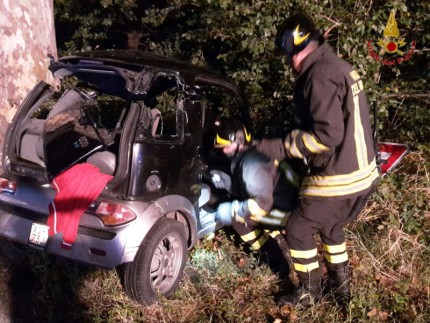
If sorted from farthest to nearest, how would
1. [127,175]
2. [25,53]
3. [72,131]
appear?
[25,53] → [72,131] → [127,175]

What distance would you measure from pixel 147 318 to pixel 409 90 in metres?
3.93

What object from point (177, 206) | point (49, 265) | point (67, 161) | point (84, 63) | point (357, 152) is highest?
point (84, 63)

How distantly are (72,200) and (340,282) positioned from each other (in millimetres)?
2157

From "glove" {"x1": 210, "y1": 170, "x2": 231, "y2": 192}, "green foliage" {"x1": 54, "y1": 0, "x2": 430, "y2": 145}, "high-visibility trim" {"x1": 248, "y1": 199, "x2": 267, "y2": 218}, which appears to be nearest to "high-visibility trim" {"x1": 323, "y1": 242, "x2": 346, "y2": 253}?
"high-visibility trim" {"x1": 248, "y1": 199, "x2": 267, "y2": 218}

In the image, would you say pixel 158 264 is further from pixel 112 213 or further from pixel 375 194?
pixel 375 194

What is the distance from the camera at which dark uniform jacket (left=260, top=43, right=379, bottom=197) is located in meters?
Answer: 3.07

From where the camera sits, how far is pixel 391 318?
3.58 metres

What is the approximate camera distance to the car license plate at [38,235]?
3593 mm

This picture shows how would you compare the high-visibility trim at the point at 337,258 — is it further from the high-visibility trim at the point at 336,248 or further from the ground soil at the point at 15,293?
the ground soil at the point at 15,293

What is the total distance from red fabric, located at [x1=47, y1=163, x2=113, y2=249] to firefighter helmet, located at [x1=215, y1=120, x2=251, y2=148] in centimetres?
101

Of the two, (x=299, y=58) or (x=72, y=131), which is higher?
(x=299, y=58)

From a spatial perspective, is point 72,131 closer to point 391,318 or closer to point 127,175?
point 127,175

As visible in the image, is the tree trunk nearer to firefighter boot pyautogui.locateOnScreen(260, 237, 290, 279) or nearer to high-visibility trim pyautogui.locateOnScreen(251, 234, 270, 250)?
high-visibility trim pyautogui.locateOnScreen(251, 234, 270, 250)

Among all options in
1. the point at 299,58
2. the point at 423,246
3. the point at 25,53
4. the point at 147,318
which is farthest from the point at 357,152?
the point at 25,53
